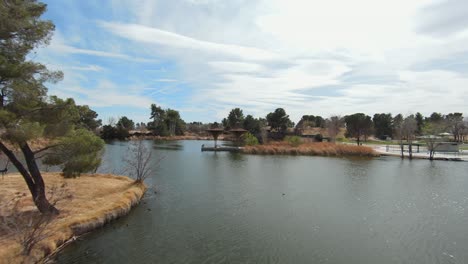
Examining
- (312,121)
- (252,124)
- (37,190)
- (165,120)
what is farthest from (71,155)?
(312,121)

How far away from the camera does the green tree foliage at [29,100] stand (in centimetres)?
834

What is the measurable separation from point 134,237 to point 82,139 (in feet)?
12.8

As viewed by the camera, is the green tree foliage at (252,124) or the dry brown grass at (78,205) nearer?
the dry brown grass at (78,205)

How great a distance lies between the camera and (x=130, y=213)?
1237cm

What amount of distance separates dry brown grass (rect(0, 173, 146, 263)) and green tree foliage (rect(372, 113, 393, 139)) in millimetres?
75168

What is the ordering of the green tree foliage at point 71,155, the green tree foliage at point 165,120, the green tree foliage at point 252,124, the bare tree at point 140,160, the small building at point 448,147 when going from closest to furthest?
the green tree foliage at point 71,155 < the bare tree at point 140,160 < the small building at point 448,147 < the green tree foliage at point 252,124 < the green tree foliage at point 165,120

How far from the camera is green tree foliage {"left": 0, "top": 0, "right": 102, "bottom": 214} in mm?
8344

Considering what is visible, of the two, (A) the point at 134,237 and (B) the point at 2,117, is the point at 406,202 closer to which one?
(A) the point at 134,237

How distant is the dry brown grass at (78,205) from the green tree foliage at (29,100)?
3.48ft

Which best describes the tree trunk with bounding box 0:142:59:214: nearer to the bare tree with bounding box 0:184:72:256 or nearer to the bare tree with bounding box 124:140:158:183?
the bare tree with bounding box 0:184:72:256

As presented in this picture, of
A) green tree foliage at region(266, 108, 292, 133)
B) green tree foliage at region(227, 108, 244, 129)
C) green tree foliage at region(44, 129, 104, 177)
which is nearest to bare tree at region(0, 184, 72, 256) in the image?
green tree foliage at region(44, 129, 104, 177)

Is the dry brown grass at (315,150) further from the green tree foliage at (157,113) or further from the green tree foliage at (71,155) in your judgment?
the green tree foliage at (157,113)

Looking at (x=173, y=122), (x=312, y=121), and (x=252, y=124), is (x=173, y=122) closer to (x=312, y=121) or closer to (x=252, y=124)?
(x=252, y=124)

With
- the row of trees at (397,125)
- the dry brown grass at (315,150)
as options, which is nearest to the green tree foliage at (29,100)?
the dry brown grass at (315,150)
